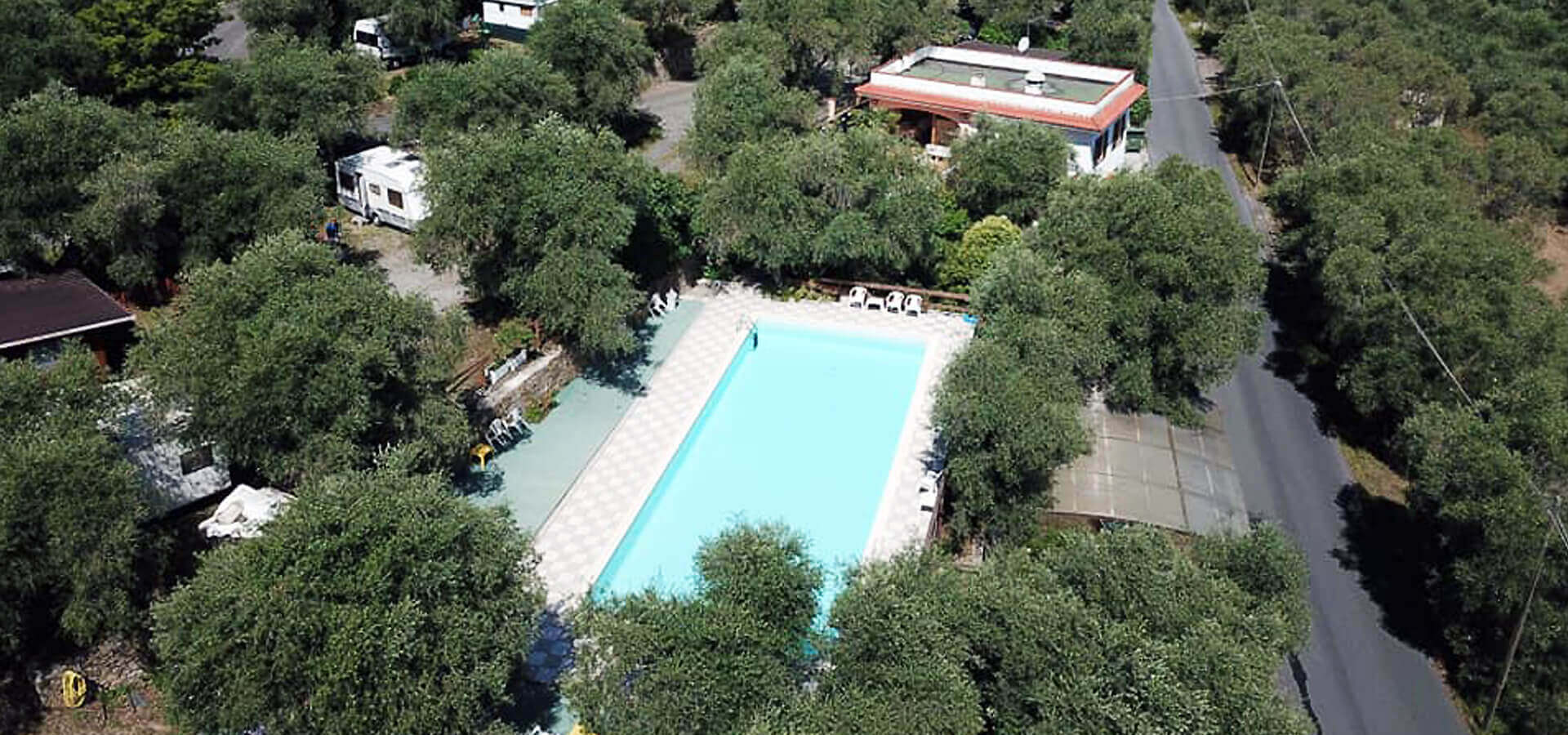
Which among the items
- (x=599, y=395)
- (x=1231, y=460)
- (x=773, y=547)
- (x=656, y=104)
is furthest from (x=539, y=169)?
(x=656, y=104)

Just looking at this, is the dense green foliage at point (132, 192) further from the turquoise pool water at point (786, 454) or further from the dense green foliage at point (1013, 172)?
the dense green foliage at point (1013, 172)

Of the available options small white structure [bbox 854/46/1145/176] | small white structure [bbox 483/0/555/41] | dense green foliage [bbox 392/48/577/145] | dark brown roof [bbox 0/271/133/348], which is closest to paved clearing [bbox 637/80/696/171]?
dense green foliage [bbox 392/48/577/145]

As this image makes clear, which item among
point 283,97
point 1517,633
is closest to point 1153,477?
point 1517,633

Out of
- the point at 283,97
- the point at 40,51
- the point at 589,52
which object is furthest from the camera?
the point at 589,52

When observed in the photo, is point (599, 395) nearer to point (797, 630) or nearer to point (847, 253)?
point (847, 253)

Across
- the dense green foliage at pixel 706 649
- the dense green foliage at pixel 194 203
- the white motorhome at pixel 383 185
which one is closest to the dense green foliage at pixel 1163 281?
the dense green foliage at pixel 706 649

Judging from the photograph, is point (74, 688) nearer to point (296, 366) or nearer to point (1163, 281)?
point (296, 366)

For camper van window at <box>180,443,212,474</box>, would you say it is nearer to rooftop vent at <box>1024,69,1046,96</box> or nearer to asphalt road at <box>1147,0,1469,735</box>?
asphalt road at <box>1147,0,1469,735</box>

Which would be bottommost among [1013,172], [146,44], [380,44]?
[1013,172]
